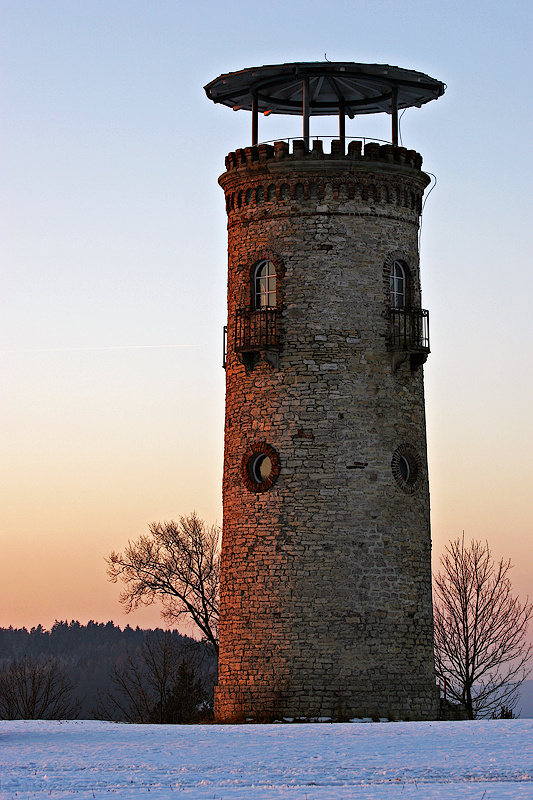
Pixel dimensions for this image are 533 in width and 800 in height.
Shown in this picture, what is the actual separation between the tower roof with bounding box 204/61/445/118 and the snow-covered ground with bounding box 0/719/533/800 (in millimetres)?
16196

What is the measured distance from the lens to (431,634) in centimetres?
3198

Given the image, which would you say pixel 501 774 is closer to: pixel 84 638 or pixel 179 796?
pixel 179 796

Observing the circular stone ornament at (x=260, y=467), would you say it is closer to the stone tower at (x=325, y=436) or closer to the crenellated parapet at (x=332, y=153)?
the stone tower at (x=325, y=436)

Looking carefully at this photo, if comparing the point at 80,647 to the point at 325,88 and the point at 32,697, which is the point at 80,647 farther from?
the point at 325,88

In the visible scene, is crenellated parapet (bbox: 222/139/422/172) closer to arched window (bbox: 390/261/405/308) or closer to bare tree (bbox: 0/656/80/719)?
arched window (bbox: 390/261/405/308)

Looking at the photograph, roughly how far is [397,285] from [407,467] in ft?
15.1

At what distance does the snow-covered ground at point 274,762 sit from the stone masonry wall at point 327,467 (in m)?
4.30

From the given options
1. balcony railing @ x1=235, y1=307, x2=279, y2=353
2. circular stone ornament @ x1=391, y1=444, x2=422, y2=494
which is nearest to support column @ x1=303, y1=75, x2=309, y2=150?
balcony railing @ x1=235, y1=307, x2=279, y2=353

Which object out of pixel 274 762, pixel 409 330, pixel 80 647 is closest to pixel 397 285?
pixel 409 330

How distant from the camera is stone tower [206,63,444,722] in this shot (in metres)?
30.7

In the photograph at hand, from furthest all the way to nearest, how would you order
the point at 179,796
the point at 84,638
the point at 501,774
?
the point at 84,638, the point at 501,774, the point at 179,796

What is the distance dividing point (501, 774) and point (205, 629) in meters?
30.0

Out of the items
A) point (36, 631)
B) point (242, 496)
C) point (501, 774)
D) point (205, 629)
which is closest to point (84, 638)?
point (36, 631)

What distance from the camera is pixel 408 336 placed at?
32406mm
